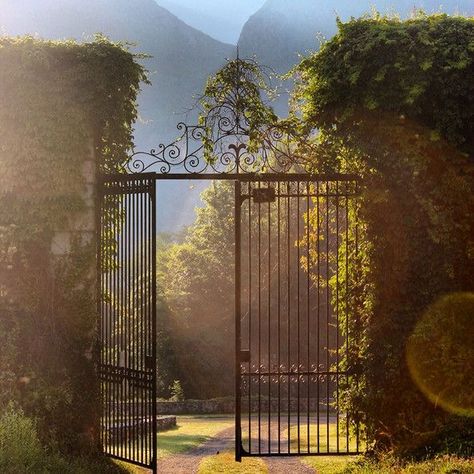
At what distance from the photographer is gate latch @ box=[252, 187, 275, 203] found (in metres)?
9.14

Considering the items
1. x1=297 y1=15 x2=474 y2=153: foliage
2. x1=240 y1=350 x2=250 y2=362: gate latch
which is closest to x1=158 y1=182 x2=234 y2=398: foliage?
x1=240 y1=350 x2=250 y2=362: gate latch

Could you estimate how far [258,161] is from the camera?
31.3 feet

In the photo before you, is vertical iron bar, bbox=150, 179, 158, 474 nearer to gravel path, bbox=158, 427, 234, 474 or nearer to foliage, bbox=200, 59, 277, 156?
foliage, bbox=200, 59, 277, 156

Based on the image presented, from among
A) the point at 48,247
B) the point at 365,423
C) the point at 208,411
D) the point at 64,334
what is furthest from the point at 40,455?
the point at 208,411

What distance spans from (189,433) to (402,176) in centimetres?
1048

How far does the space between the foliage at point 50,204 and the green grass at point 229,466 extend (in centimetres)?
237

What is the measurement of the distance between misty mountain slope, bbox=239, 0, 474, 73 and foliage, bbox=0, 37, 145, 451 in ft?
238

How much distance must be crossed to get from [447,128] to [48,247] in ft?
14.7

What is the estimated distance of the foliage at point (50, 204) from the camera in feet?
28.8

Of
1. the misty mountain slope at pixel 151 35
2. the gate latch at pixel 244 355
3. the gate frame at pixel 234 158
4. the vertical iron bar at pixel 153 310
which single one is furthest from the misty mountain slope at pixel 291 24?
the gate latch at pixel 244 355

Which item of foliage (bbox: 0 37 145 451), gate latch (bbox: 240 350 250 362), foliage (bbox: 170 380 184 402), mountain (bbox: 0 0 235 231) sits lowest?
foliage (bbox: 170 380 184 402)

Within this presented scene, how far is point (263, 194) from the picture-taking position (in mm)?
9211

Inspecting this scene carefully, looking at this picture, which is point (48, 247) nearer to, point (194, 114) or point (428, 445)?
point (428, 445)

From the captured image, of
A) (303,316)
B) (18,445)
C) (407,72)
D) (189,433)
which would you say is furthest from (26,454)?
(303,316)
